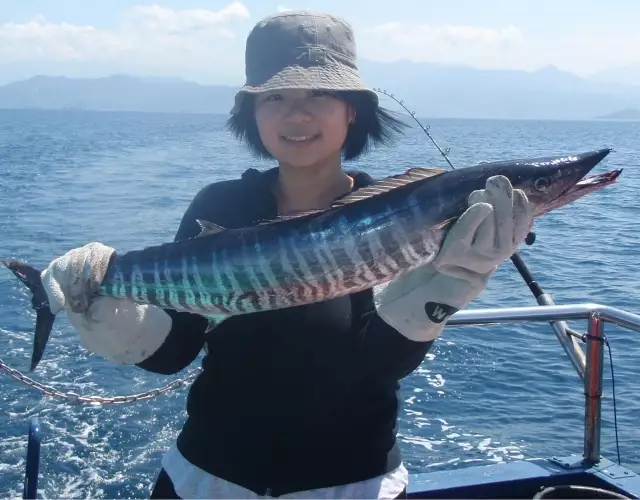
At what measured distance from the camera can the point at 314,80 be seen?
2.83 meters

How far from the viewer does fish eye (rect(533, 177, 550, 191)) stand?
2951 millimetres

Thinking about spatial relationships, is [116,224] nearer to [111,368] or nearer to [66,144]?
[111,368]

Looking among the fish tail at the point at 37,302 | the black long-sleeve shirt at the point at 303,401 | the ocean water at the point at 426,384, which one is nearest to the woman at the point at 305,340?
the black long-sleeve shirt at the point at 303,401

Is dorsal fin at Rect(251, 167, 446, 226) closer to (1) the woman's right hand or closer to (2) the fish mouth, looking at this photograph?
(2) the fish mouth

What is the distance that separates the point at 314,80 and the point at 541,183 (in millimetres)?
1045

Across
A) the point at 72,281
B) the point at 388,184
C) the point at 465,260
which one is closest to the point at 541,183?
the point at 465,260

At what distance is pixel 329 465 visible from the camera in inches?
107

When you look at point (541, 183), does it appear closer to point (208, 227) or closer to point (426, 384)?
point (208, 227)

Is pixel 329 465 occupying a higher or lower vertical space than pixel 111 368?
higher

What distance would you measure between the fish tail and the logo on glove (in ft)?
5.90

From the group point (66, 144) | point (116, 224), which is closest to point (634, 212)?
point (116, 224)

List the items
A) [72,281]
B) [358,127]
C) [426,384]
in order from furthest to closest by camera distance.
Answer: [426,384] < [358,127] < [72,281]

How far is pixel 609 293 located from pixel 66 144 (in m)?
40.2

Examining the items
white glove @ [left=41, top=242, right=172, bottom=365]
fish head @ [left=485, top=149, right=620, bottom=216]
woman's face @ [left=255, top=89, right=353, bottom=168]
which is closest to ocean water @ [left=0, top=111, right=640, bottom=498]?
woman's face @ [left=255, top=89, right=353, bottom=168]
